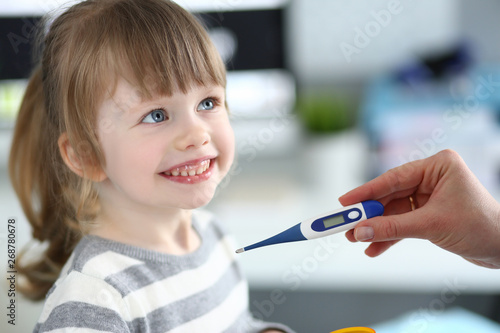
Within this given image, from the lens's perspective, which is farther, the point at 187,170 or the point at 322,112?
the point at 322,112

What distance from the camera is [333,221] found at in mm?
583

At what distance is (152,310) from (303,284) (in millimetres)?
645

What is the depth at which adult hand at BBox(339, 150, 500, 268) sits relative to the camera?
0.59 metres

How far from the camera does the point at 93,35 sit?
577 millimetres

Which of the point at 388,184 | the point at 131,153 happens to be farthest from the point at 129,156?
the point at 388,184

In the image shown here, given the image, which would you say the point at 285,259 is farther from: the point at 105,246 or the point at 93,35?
the point at 93,35

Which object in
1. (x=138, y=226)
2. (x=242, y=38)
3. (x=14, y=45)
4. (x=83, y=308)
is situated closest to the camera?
(x=83, y=308)

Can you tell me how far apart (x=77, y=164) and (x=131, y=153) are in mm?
89

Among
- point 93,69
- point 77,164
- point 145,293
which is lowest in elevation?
point 145,293

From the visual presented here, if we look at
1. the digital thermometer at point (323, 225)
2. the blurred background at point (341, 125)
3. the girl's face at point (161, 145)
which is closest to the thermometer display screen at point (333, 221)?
the digital thermometer at point (323, 225)

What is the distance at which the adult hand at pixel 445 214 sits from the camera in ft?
1.92

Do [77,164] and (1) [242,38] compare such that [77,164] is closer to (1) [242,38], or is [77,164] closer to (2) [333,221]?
(2) [333,221]

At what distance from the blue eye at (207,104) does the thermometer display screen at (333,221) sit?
0.63 ft

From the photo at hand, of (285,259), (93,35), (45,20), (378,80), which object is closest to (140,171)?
(93,35)
